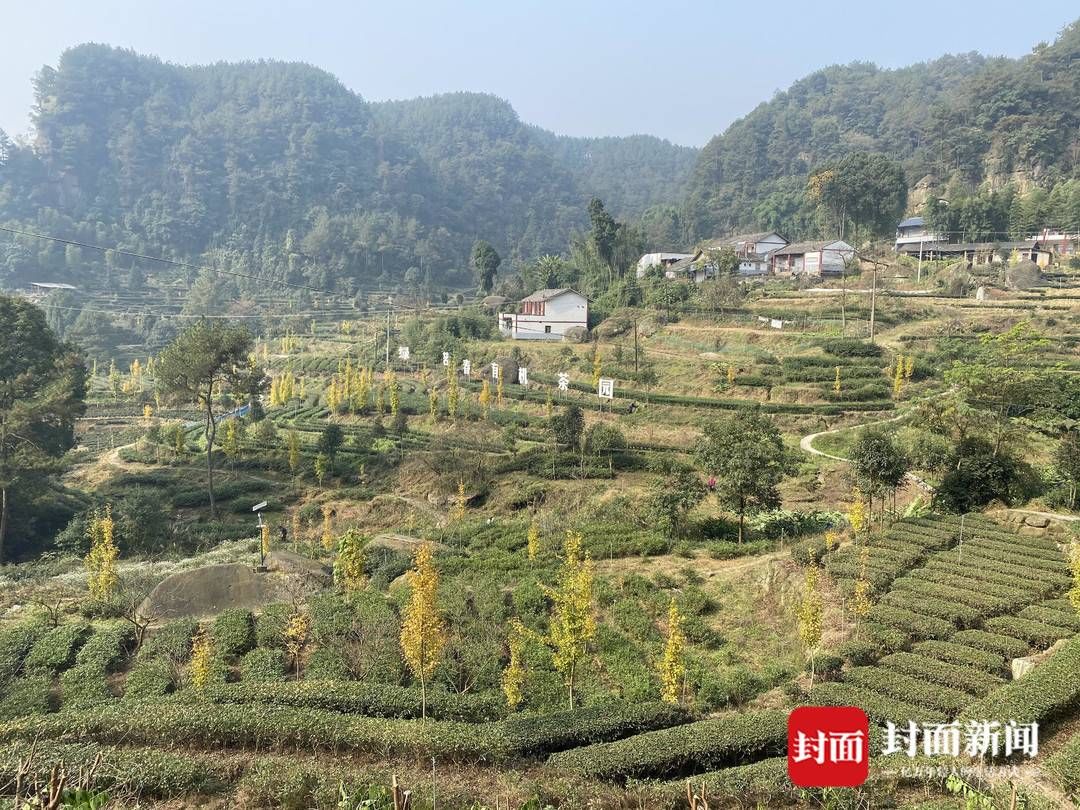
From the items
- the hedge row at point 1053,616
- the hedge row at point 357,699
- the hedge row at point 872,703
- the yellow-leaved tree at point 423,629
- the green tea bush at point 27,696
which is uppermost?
the yellow-leaved tree at point 423,629

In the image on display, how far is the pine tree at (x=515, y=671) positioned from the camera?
12.0 metres

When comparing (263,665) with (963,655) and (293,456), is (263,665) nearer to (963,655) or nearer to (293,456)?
(963,655)

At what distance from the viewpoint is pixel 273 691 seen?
11820mm

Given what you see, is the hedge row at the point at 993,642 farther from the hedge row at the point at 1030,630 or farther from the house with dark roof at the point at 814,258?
the house with dark roof at the point at 814,258

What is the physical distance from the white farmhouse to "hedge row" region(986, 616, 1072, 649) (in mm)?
39750

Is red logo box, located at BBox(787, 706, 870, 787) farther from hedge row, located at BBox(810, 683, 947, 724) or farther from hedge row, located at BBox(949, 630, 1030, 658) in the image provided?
hedge row, located at BBox(949, 630, 1030, 658)

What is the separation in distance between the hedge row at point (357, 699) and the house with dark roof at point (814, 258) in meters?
51.0

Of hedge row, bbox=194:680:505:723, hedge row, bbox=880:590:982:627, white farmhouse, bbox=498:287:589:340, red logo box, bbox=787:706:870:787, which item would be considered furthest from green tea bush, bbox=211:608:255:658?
white farmhouse, bbox=498:287:589:340

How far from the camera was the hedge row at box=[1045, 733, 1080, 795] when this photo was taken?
8461mm

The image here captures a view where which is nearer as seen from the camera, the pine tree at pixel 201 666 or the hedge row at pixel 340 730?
the hedge row at pixel 340 730

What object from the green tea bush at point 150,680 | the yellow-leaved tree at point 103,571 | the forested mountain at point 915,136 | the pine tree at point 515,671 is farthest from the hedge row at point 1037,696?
the forested mountain at point 915,136

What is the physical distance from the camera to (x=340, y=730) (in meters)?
10.6

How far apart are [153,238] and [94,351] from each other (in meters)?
53.1

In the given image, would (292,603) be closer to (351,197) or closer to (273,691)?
(273,691)
